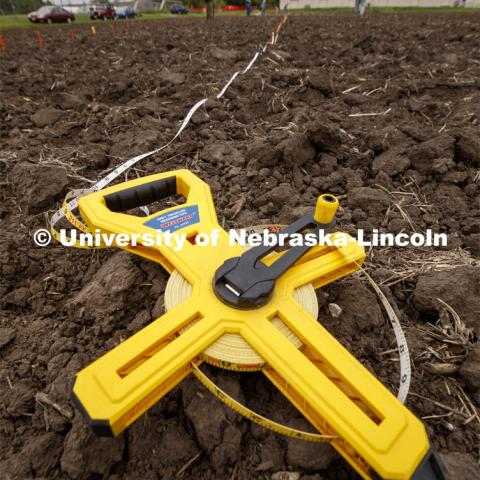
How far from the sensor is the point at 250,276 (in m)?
1.44

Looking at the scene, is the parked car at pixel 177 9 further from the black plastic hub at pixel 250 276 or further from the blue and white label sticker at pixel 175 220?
the black plastic hub at pixel 250 276

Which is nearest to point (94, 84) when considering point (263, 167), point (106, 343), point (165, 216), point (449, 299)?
point (263, 167)

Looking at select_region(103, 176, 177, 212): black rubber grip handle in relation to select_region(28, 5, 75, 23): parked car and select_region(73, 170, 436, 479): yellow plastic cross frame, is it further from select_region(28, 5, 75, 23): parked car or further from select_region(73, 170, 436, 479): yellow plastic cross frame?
select_region(28, 5, 75, 23): parked car

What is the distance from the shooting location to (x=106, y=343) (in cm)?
154

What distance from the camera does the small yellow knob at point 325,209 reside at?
1.60 m

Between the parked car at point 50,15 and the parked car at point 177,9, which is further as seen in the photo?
the parked car at point 177,9

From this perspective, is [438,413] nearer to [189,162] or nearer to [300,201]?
[300,201]

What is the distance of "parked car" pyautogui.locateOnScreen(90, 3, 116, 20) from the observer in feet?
67.8

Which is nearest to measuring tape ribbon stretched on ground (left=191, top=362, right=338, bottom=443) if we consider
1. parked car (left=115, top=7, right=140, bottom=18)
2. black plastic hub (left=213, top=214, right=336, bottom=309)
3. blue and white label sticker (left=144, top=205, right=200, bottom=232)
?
black plastic hub (left=213, top=214, right=336, bottom=309)

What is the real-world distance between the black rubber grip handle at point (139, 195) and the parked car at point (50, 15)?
2103 cm

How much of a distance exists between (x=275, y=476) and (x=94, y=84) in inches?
191

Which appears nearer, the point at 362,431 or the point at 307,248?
the point at 362,431

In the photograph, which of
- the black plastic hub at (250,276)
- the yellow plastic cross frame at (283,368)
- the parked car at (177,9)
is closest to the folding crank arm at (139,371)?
the yellow plastic cross frame at (283,368)

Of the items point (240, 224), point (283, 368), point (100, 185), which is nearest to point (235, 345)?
point (283, 368)
